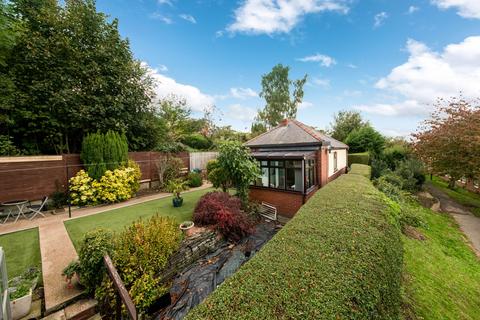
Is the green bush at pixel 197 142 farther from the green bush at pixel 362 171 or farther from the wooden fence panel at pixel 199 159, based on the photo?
the green bush at pixel 362 171

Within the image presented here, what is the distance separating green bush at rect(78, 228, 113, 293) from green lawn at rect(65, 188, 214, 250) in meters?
2.10

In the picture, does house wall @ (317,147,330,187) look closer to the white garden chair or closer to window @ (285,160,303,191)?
window @ (285,160,303,191)

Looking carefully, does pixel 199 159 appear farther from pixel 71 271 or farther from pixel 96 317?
pixel 96 317

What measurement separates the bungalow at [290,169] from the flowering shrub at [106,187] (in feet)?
21.4

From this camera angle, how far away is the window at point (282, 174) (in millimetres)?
8336

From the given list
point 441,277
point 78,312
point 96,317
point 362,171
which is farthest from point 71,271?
point 362,171

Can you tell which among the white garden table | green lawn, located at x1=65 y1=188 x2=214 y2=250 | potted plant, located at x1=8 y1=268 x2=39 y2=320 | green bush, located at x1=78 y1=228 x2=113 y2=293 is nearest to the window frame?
green lawn, located at x1=65 y1=188 x2=214 y2=250

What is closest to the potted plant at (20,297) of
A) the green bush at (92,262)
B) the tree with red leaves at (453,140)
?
the green bush at (92,262)

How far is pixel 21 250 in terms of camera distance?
4918 mm

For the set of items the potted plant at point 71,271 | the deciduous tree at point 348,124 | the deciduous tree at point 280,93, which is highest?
the deciduous tree at point 280,93

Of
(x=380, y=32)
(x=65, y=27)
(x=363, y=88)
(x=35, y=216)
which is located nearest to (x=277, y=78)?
(x=363, y=88)

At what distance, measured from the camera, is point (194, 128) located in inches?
934

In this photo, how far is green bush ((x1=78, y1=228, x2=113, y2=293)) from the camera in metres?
3.39

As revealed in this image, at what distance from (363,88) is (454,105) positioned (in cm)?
510
